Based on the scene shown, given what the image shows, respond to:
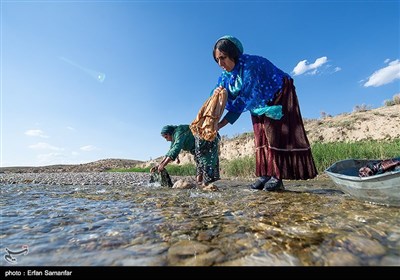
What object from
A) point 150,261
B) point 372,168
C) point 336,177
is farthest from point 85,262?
point 372,168

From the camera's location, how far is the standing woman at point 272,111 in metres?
3.79

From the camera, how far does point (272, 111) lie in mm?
3723

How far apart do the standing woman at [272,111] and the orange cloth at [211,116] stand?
34 cm

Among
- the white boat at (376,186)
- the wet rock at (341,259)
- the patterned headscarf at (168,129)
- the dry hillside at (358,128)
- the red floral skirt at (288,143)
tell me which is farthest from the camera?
the dry hillside at (358,128)

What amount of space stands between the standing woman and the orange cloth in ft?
1.12

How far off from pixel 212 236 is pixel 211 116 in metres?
2.45

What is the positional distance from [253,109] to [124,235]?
280 cm

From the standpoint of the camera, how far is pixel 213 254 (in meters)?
1.40

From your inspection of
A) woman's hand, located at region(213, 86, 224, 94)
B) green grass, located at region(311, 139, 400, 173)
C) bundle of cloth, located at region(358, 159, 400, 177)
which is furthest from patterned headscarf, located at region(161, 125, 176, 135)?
green grass, located at region(311, 139, 400, 173)

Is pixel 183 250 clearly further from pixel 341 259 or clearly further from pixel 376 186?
pixel 376 186

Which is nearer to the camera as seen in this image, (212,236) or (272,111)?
(212,236)

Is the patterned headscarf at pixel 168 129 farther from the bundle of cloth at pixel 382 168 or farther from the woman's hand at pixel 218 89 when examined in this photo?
the bundle of cloth at pixel 382 168

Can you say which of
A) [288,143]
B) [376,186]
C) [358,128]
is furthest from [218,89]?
[358,128]

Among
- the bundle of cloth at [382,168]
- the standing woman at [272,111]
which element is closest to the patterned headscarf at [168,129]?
the standing woman at [272,111]
